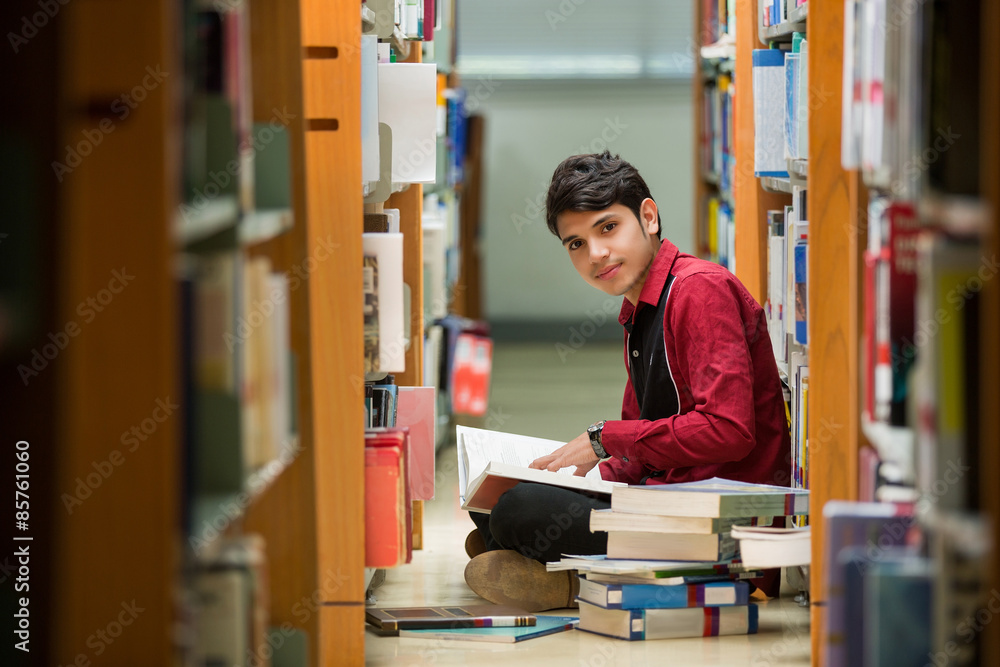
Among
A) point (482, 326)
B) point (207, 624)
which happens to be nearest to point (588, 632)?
point (207, 624)

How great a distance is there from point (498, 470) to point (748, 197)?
120cm

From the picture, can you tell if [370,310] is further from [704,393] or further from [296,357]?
[704,393]

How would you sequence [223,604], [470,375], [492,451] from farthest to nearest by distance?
[470,375]
[492,451]
[223,604]

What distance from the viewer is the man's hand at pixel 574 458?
2373mm

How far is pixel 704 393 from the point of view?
219cm

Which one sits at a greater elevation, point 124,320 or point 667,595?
point 124,320

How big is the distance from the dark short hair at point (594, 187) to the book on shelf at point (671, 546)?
2.13 feet

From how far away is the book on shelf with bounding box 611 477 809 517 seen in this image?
208 cm

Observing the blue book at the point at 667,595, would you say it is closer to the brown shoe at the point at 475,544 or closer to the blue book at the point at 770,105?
the brown shoe at the point at 475,544

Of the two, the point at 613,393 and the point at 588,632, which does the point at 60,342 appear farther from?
the point at 613,393

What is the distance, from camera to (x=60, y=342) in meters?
1.09

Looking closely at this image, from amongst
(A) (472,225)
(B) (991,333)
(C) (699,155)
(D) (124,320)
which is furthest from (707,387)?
(A) (472,225)

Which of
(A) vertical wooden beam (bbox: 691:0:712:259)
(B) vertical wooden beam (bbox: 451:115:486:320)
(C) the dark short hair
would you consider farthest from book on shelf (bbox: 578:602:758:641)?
(B) vertical wooden beam (bbox: 451:115:486:320)

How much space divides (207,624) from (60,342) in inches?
14.4
